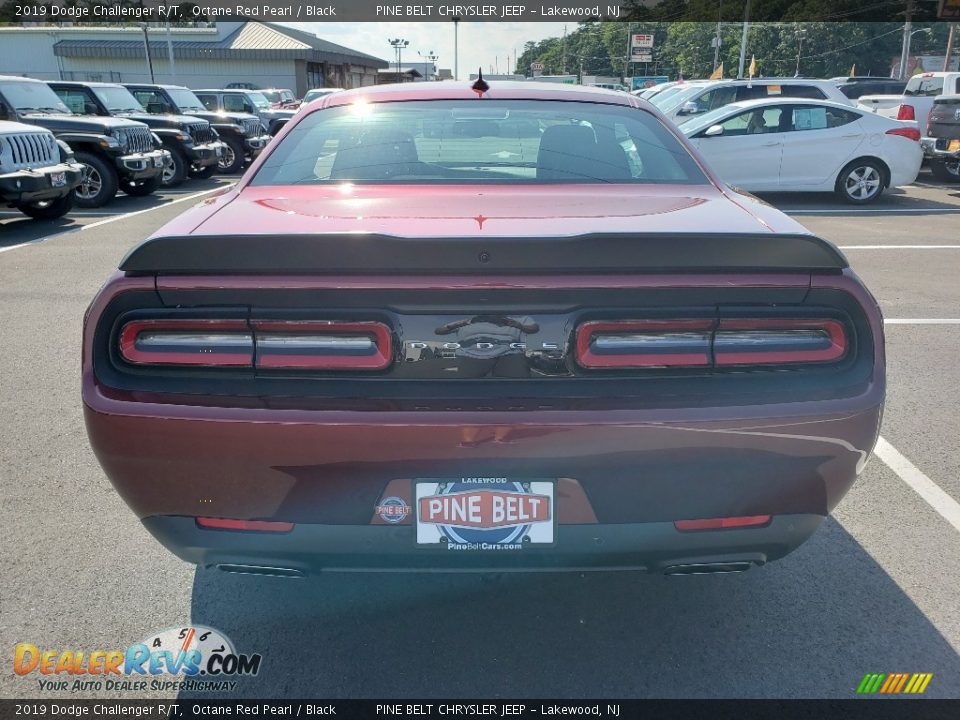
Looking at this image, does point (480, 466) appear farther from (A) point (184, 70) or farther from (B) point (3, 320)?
(A) point (184, 70)

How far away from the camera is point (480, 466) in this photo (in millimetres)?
1948

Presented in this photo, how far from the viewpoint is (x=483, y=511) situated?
2.01 m

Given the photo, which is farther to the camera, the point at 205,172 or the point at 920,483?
the point at 205,172

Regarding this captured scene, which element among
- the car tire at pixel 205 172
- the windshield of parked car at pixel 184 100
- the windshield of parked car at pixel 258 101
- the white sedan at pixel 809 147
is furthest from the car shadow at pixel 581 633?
the windshield of parked car at pixel 258 101

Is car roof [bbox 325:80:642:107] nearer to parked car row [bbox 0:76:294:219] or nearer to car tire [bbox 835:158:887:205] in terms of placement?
parked car row [bbox 0:76:294:219]

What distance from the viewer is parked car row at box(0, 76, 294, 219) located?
9.57 m

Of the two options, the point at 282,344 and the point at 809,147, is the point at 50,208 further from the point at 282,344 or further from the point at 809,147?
Answer: the point at 809,147

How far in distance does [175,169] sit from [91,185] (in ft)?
8.61

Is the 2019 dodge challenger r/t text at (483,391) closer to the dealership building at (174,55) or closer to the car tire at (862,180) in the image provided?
the car tire at (862,180)

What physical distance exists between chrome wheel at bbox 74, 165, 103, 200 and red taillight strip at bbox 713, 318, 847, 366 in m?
11.9

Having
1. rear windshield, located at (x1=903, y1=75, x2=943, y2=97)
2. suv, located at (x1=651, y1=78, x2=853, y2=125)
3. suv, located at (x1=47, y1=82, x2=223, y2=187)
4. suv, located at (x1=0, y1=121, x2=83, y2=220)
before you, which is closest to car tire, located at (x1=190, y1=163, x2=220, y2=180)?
suv, located at (x1=47, y1=82, x2=223, y2=187)

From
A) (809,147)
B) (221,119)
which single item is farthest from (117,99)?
(809,147)

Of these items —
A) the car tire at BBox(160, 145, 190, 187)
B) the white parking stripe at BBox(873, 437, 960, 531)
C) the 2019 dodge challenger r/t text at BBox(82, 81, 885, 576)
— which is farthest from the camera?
the car tire at BBox(160, 145, 190, 187)

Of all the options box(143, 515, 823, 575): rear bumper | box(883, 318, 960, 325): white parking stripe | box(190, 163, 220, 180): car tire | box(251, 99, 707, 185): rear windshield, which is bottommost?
box(190, 163, 220, 180): car tire
